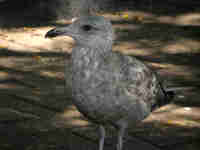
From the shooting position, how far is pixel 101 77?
455 cm

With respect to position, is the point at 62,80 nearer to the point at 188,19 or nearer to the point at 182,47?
the point at 182,47

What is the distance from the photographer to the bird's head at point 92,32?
4.64 metres

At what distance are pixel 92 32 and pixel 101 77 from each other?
1.38 feet

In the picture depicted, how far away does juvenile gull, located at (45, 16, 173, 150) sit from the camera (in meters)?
4.54

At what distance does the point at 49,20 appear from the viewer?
402 inches

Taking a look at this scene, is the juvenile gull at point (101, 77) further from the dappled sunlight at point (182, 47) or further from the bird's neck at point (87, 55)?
the dappled sunlight at point (182, 47)

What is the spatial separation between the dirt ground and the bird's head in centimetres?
129

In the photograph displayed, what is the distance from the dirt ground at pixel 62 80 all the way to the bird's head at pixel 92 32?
129cm

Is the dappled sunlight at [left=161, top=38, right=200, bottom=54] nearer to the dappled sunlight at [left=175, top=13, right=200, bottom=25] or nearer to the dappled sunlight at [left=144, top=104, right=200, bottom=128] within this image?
the dappled sunlight at [left=175, top=13, right=200, bottom=25]

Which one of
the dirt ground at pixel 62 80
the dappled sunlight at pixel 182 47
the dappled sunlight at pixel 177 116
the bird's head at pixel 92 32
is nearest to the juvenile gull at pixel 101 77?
the bird's head at pixel 92 32

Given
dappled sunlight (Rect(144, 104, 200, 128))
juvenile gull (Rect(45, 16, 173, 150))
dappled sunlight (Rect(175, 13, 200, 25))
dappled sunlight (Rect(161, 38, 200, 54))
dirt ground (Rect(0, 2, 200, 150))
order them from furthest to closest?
1. dappled sunlight (Rect(175, 13, 200, 25))
2. dappled sunlight (Rect(161, 38, 200, 54))
3. dappled sunlight (Rect(144, 104, 200, 128))
4. dirt ground (Rect(0, 2, 200, 150))
5. juvenile gull (Rect(45, 16, 173, 150))

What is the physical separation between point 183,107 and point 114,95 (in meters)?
2.09

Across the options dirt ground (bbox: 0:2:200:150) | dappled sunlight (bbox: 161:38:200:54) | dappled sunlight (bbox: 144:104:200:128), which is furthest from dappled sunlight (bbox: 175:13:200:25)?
dappled sunlight (bbox: 144:104:200:128)

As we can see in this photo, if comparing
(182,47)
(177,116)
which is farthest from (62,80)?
(182,47)
